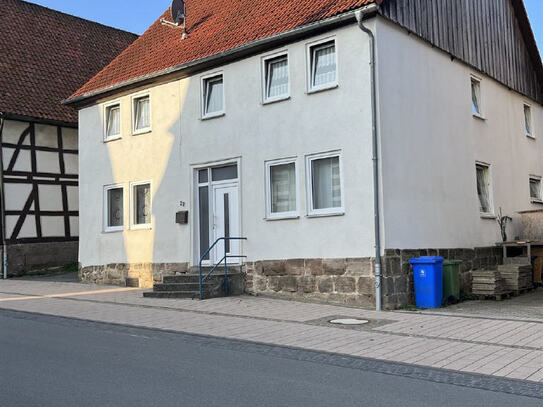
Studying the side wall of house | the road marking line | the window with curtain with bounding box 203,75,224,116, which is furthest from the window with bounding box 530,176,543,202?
the road marking line

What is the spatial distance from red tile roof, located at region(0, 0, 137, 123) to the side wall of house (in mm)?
14044

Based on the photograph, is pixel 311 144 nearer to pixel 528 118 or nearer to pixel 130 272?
pixel 130 272

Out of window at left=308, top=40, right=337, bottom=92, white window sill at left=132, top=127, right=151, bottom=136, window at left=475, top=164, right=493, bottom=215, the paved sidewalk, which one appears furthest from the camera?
white window sill at left=132, top=127, right=151, bottom=136

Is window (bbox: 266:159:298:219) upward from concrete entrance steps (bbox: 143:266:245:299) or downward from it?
upward

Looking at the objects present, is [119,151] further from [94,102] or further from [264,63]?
[264,63]

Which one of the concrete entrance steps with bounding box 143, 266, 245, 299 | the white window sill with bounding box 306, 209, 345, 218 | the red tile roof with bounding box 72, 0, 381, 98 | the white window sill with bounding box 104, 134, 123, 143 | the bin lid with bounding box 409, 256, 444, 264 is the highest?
the red tile roof with bounding box 72, 0, 381, 98

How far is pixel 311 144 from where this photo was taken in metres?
14.1

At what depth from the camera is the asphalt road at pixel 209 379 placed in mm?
5691

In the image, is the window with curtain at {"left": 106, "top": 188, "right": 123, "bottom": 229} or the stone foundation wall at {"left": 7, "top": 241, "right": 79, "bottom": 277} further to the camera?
the stone foundation wall at {"left": 7, "top": 241, "right": 79, "bottom": 277}

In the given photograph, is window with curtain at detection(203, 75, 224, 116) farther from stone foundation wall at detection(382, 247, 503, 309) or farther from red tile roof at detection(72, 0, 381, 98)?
stone foundation wall at detection(382, 247, 503, 309)

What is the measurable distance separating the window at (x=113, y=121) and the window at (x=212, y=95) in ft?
12.1

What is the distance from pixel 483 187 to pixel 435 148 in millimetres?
3323

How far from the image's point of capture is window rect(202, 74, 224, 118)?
16.3 meters

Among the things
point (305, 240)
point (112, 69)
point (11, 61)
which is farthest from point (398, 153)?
point (11, 61)
